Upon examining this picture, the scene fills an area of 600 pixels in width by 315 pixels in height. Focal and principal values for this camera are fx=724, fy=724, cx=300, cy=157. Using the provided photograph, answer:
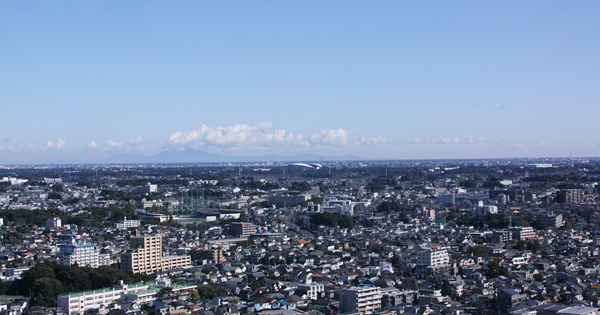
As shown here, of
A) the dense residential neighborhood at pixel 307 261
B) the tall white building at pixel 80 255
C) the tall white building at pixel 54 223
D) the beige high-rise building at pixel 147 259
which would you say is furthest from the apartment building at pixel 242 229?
the tall white building at pixel 80 255

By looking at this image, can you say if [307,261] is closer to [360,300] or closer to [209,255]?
[209,255]

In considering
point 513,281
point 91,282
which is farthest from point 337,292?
point 91,282

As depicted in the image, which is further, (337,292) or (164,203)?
(164,203)

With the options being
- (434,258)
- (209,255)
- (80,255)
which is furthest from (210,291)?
(434,258)

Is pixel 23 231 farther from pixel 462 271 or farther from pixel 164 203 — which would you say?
pixel 462 271

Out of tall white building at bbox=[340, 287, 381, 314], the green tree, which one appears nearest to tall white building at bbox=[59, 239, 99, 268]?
the green tree

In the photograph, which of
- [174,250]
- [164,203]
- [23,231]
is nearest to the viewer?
[174,250]
